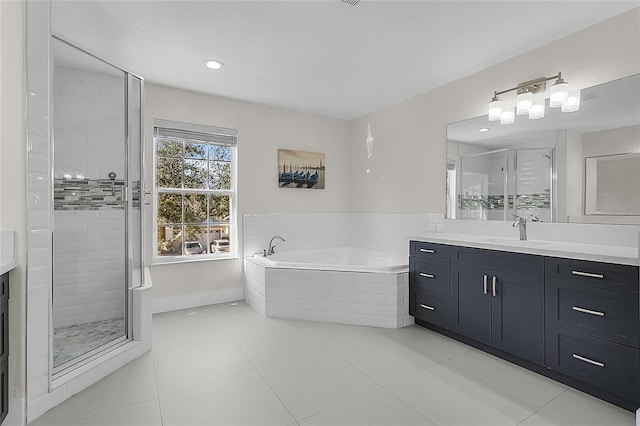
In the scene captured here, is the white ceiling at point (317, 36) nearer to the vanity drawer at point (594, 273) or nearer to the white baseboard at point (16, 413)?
the vanity drawer at point (594, 273)

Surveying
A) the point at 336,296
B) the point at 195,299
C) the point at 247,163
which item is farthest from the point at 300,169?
the point at 195,299

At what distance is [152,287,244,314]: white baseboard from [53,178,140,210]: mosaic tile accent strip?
119 centimetres

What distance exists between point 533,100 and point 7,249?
146 inches

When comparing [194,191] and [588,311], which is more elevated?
[194,191]

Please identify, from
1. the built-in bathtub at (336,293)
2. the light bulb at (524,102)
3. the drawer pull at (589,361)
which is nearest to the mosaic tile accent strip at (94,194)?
the built-in bathtub at (336,293)

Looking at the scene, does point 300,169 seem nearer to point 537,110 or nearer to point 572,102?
point 537,110

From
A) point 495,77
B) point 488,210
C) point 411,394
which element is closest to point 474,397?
point 411,394

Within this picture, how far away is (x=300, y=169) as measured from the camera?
4.47 metres

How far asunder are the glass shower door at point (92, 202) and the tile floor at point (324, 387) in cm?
51

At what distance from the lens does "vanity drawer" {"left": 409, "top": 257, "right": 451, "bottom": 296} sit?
9.33 feet

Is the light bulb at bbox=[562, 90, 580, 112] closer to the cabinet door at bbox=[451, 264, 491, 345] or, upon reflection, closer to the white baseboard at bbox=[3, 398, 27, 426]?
the cabinet door at bbox=[451, 264, 491, 345]

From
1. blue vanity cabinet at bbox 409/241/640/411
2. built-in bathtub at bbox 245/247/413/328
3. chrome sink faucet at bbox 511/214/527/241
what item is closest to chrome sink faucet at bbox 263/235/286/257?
built-in bathtub at bbox 245/247/413/328

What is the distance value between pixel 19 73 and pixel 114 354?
184cm

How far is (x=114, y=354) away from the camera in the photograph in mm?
2297
